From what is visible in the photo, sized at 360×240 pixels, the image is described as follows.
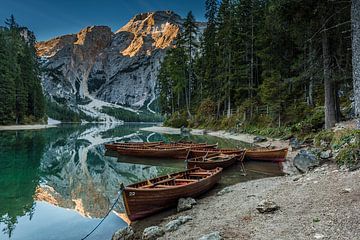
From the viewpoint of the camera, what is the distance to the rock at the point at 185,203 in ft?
29.4

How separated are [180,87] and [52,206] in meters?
44.2

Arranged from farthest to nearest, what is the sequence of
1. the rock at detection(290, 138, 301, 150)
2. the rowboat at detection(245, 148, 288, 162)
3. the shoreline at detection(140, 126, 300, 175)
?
the rock at detection(290, 138, 301, 150) < the rowboat at detection(245, 148, 288, 162) < the shoreline at detection(140, 126, 300, 175)

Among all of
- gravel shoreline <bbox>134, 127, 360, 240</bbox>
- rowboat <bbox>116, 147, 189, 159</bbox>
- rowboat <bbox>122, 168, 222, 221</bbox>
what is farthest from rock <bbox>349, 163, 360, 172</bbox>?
rowboat <bbox>116, 147, 189, 159</bbox>

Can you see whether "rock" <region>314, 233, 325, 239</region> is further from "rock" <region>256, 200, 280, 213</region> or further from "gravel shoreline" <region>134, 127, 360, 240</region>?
"rock" <region>256, 200, 280, 213</region>

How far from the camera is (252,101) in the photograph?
3425 cm

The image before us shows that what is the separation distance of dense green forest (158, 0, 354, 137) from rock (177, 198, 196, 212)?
951cm

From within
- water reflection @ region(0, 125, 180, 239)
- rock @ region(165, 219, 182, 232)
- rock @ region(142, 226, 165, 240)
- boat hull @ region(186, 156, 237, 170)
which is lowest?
water reflection @ region(0, 125, 180, 239)

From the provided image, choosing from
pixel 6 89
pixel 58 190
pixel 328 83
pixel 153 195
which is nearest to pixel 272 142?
pixel 328 83

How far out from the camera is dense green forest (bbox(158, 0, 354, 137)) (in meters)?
16.4

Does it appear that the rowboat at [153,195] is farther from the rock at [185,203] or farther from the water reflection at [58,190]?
the water reflection at [58,190]

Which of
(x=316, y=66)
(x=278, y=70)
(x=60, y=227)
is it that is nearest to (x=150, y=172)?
(x=60, y=227)

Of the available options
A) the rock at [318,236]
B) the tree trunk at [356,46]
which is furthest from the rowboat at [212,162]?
the rock at [318,236]

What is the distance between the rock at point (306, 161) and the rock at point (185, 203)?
5.57 meters

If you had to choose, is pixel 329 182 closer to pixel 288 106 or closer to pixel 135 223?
pixel 135 223
